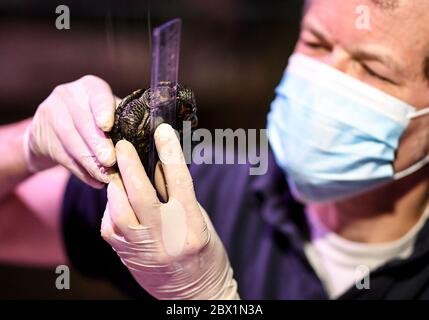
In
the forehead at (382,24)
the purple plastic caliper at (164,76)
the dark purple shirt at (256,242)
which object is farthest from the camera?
the dark purple shirt at (256,242)

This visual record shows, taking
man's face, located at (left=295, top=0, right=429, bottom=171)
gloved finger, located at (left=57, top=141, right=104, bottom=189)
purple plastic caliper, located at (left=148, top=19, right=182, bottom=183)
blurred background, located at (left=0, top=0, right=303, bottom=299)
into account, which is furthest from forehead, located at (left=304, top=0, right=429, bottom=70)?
gloved finger, located at (left=57, top=141, right=104, bottom=189)

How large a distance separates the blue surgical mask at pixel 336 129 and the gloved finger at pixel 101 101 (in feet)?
1.10

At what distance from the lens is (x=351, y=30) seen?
2.82 feet

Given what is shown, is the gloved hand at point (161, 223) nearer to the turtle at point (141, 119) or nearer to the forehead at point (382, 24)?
the turtle at point (141, 119)

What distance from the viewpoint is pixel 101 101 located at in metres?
0.65

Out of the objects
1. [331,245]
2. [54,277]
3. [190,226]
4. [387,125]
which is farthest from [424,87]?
[54,277]

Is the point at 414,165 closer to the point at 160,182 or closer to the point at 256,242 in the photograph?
the point at 256,242

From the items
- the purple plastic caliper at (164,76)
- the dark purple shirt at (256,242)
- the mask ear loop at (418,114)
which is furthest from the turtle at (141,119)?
the mask ear loop at (418,114)

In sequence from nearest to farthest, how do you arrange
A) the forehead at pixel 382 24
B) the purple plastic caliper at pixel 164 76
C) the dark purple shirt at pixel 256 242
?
the purple plastic caliper at pixel 164 76 < the forehead at pixel 382 24 < the dark purple shirt at pixel 256 242

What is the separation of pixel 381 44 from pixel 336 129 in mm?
137

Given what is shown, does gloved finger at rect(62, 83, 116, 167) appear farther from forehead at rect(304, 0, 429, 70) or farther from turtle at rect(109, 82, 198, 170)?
forehead at rect(304, 0, 429, 70)

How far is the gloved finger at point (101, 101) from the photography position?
627 mm
